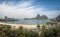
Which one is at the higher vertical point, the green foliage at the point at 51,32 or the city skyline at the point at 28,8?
the city skyline at the point at 28,8

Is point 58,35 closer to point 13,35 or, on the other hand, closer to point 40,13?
point 40,13

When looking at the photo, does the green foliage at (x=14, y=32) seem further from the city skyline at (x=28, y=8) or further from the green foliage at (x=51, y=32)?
the city skyline at (x=28, y=8)

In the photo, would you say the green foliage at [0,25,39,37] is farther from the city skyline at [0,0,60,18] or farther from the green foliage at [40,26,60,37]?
the city skyline at [0,0,60,18]

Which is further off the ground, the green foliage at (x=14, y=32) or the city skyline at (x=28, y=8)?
the city skyline at (x=28, y=8)

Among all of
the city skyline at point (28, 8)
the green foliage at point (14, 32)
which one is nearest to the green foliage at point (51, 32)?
the green foliage at point (14, 32)

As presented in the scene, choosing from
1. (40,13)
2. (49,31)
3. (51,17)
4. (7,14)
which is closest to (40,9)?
(40,13)

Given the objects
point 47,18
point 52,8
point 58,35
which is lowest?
point 58,35

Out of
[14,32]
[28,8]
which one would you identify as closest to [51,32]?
[28,8]

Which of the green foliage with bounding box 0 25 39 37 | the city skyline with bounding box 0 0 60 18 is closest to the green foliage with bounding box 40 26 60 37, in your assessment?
the green foliage with bounding box 0 25 39 37
